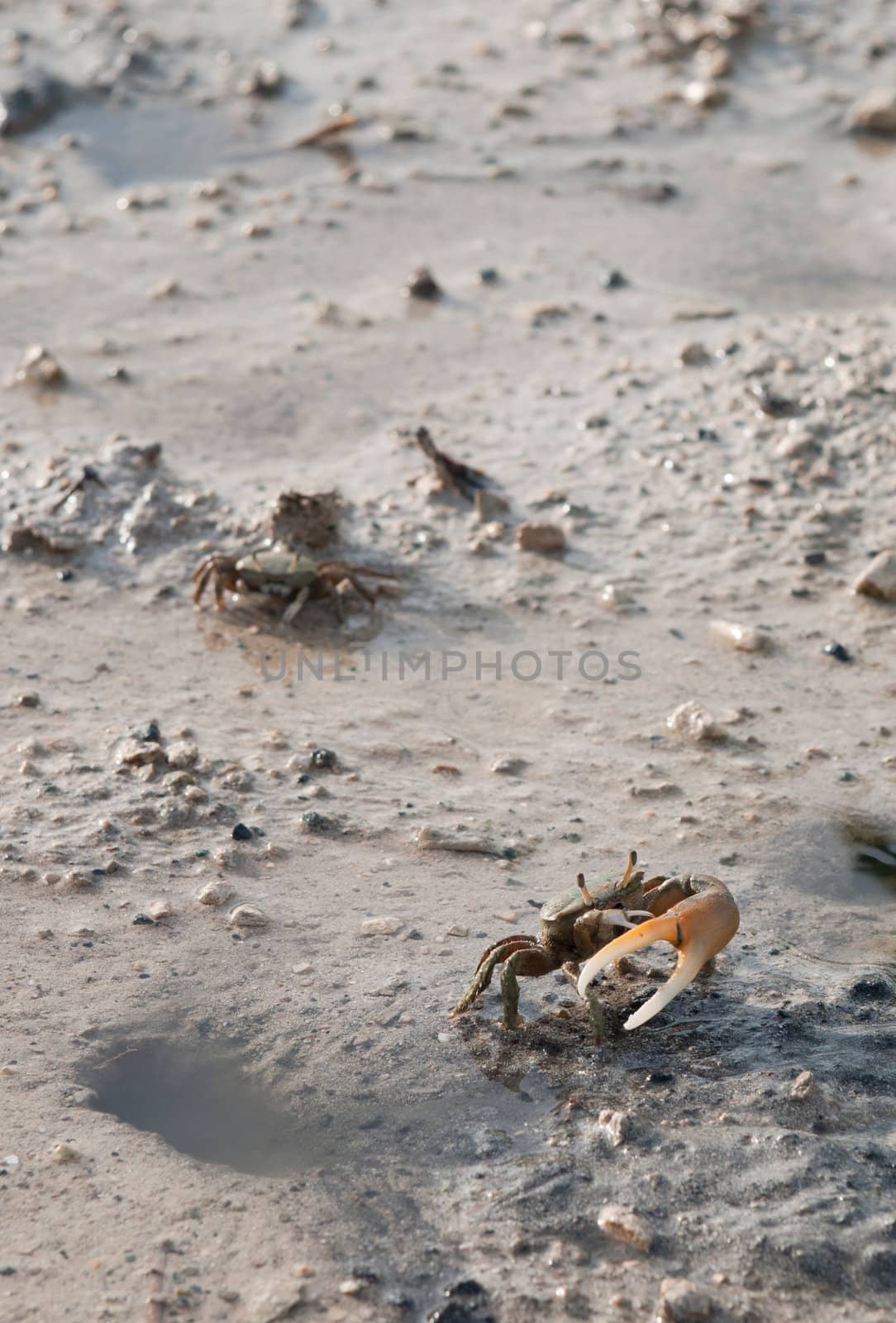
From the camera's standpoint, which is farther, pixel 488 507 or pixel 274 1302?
pixel 488 507

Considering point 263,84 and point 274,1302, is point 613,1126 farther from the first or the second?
point 263,84

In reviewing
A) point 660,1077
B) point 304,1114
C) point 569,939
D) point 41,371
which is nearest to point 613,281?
point 41,371

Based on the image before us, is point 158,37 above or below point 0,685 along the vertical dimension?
above

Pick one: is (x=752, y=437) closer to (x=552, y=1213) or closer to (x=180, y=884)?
(x=180, y=884)

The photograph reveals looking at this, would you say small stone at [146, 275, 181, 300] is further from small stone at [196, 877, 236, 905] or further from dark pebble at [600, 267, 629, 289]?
small stone at [196, 877, 236, 905]

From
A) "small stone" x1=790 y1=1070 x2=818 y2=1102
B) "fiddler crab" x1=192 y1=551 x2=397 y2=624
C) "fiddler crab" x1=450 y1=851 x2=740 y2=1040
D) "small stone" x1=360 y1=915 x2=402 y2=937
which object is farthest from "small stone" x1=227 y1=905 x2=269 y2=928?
"fiddler crab" x1=192 y1=551 x2=397 y2=624

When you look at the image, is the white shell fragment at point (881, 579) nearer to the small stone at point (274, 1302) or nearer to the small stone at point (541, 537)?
the small stone at point (541, 537)

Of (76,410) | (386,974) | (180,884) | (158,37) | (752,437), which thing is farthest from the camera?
(158,37)

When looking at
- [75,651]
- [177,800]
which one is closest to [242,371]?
[75,651]
